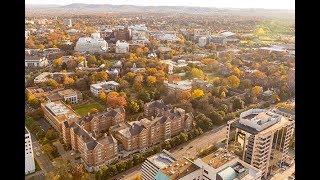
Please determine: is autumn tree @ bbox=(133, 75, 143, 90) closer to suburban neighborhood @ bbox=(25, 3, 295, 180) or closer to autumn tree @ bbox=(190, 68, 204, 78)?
suburban neighborhood @ bbox=(25, 3, 295, 180)

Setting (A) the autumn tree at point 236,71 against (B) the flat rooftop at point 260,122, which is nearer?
(B) the flat rooftop at point 260,122

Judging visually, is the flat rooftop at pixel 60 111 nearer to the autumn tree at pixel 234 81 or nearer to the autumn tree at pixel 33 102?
the autumn tree at pixel 33 102

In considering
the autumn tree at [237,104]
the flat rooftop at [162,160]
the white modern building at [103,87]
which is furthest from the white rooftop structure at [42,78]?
the flat rooftop at [162,160]

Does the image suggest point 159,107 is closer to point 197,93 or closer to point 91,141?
point 197,93

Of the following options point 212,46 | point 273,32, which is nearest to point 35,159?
point 212,46

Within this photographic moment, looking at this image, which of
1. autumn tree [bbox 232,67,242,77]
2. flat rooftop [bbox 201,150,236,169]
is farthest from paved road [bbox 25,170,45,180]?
autumn tree [bbox 232,67,242,77]
